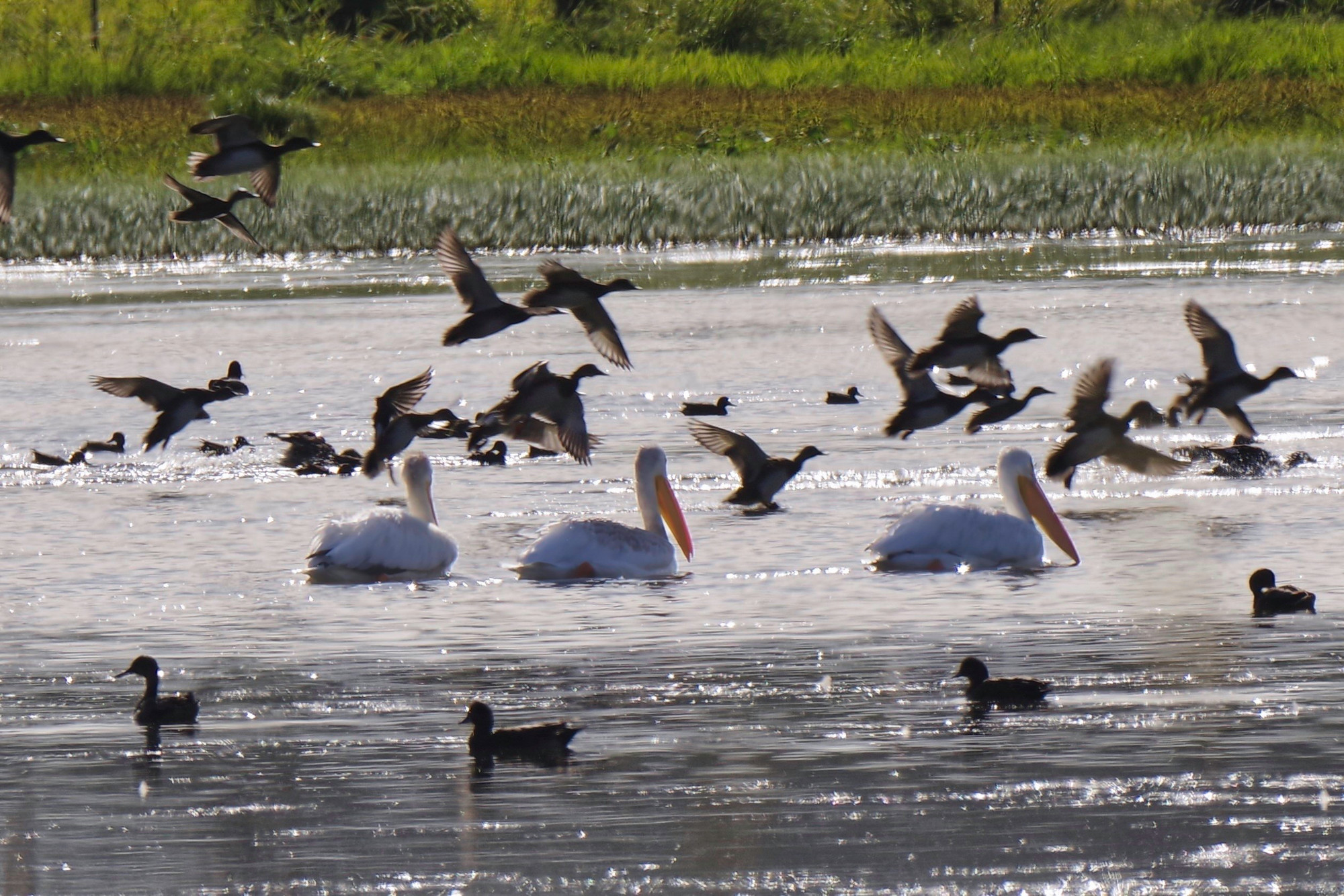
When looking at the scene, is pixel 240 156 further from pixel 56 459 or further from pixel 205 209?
pixel 56 459

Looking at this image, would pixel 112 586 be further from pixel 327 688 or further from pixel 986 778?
pixel 986 778

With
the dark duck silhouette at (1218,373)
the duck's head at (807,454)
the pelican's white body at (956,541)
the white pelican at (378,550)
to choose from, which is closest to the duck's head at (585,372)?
the duck's head at (807,454)

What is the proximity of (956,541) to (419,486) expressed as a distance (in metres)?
2.49

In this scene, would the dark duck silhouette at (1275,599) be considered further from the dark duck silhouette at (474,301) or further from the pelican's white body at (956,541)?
the dark duck silhouette at (474,301)

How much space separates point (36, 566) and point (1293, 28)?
1439 inches

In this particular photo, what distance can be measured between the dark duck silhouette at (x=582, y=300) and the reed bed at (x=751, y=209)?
16.2 metres

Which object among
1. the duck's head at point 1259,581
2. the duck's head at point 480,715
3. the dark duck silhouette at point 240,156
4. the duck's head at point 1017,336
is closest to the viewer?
the duck's head at point 480,715

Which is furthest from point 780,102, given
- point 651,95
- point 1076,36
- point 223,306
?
point 223,306

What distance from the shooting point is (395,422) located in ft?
37.8

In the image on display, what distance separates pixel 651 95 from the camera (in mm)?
38812

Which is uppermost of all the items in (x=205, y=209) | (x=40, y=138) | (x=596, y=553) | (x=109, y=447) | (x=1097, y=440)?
(x=40, y=138)

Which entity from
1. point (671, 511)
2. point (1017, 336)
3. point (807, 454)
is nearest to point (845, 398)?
point (1017, 336)

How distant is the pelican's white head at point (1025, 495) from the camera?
9.77 m

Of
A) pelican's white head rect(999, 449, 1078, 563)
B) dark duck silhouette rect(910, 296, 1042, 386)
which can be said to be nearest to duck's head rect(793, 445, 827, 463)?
dark duck silhouette rect(910, 296, 1042, 386)
